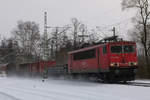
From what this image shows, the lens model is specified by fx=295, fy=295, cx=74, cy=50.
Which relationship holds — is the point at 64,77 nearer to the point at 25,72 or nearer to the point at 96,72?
the point at 96,72

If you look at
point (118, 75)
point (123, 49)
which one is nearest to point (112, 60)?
point (118, 75)

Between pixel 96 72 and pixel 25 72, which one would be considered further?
pixel 25 72

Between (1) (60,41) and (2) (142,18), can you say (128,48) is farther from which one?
(1) (60,41)

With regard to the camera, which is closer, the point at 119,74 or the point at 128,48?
the point at 119,74

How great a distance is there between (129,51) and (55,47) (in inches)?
1650

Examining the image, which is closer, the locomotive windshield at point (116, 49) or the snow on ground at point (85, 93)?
the snow on ground at point (85, 93)

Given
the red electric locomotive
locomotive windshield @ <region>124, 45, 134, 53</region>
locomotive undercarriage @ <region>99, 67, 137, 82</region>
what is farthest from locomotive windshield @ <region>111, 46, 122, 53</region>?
locomotive undercarriage @ <region>99, 67, 137, 82</region>

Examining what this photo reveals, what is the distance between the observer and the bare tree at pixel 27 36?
71500mm

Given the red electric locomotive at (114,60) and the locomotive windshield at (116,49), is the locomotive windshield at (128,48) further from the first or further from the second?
the locomotive windshield at (116,49)

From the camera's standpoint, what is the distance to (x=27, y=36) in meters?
76.5

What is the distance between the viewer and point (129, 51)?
2469cm

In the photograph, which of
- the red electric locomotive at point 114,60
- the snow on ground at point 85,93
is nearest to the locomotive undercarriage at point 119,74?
the red electric locomotive at point 114,60

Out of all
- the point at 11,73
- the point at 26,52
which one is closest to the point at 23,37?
the point at 26,52

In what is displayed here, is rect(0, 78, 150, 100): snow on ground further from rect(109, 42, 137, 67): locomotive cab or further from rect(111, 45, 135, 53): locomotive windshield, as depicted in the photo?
rect(111, 45, 135, 53): locomotive windshield
